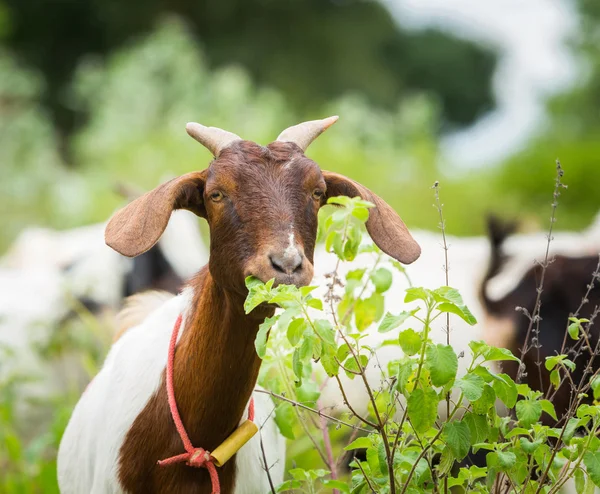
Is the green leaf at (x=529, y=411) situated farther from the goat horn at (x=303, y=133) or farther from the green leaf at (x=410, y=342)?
the goat horn at (x=303, y=133)

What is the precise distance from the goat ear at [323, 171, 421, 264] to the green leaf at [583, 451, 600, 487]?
78 centimetres

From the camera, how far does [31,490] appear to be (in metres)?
5.06

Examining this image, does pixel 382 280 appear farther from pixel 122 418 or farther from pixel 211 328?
pixel 122 418

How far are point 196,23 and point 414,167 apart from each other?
14.6 m

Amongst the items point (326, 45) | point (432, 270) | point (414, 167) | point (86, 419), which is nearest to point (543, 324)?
point (432, 270)

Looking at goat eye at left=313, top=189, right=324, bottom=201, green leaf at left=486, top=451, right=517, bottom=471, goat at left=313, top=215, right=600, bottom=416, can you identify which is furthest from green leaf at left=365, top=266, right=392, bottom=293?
goat at left=313, top=215, right=600, bottom=416

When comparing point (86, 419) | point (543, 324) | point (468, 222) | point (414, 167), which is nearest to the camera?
point (86, 419)

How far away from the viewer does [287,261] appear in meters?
2.71

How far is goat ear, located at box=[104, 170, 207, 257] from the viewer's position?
2.86 m

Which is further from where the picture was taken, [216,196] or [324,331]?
[216,196]

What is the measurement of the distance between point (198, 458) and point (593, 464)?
122 centimetres

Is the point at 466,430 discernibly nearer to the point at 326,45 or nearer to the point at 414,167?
the point at 414,167

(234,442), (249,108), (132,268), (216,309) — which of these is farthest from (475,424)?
(249,108)

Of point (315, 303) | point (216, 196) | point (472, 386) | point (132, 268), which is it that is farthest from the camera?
point (132, 268)
